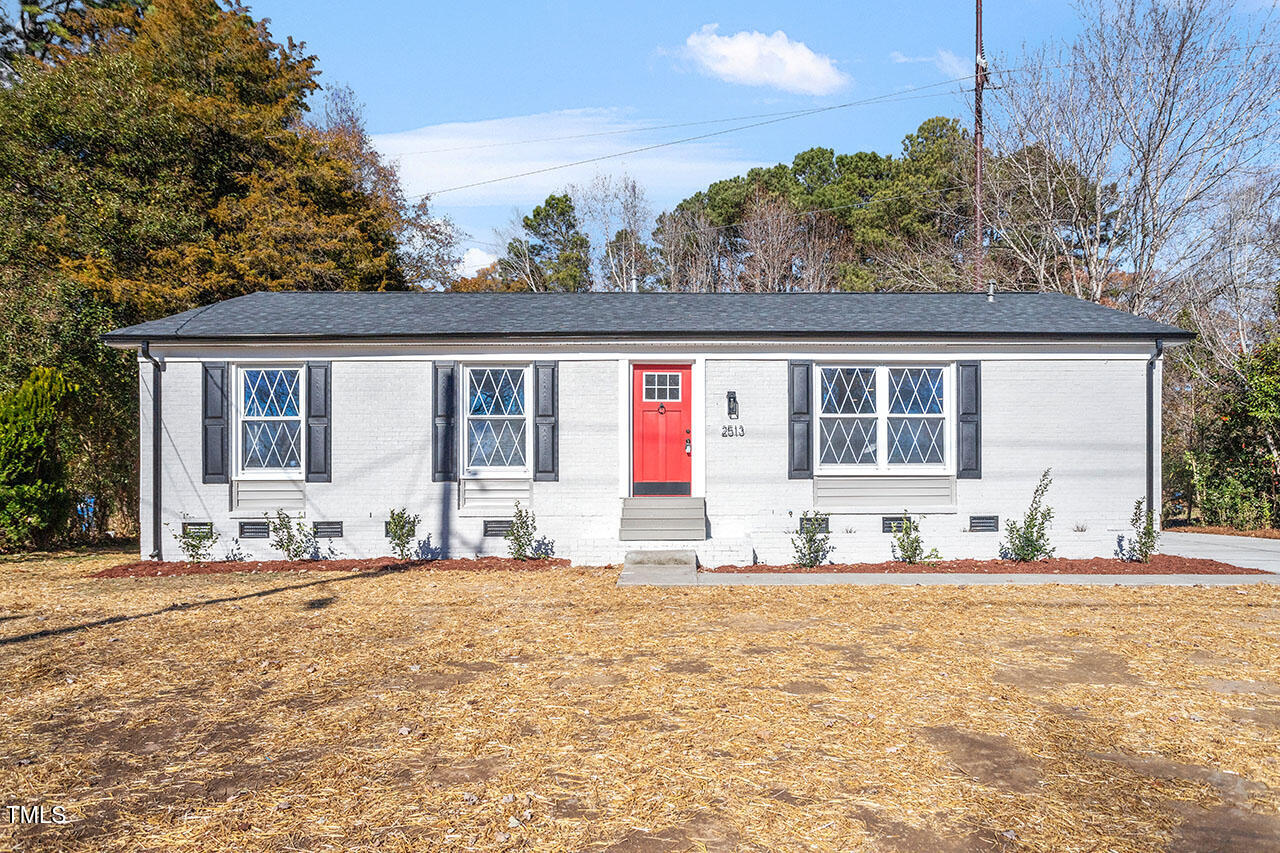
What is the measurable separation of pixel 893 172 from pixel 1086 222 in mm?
12604

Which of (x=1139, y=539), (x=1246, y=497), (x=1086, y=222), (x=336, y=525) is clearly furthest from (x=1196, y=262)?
(x=336, y=525)

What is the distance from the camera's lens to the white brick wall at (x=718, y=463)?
1055 cm

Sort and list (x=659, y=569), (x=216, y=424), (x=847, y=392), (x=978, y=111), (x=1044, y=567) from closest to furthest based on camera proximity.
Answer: (x=659, y=569) < (x=1044, y=567) < (x=216, y=424) < (x=847, y=392) < (x=978, y=111)

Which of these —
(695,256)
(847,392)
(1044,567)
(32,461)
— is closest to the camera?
(1044,567)

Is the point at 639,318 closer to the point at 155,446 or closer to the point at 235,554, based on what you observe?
the point at 235,554

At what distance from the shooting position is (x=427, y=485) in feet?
34.9

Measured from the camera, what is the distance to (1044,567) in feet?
32.8

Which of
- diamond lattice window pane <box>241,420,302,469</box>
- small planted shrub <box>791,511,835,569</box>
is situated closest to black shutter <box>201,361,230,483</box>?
diamond lattice window pane <box>241,420,302,469</box>

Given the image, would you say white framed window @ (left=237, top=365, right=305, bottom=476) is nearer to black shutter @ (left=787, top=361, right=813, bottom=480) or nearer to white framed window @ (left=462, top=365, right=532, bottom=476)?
white framed window @ (left=462, top=365, right=532, bottom=476)

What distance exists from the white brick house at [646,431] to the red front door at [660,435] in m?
0.03

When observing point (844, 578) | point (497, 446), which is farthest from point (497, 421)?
point (844, 578)

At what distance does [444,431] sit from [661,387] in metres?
3.17

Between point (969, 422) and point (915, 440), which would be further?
point (915, 440)

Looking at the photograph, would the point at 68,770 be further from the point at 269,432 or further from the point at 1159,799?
the point at 269,432
